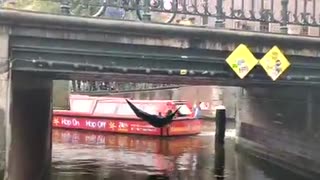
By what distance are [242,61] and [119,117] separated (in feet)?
61.7

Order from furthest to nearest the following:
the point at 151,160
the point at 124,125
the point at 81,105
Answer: the point at 81,105 < the point at 124,125 < the point at 151,160

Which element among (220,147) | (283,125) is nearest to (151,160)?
(283,125)

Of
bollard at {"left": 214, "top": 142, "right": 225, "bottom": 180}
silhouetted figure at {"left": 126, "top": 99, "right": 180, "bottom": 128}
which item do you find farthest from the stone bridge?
silhouetted figure at {"left": 126, "top": 99, "right": 180, "bottom": 128}

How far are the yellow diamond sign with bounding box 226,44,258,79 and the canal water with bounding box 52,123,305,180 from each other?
6.52 meters

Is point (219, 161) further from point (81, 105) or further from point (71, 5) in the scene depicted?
point (81, 105)

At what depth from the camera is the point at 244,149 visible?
2253 centimetres

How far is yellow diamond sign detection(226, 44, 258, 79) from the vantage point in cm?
1027

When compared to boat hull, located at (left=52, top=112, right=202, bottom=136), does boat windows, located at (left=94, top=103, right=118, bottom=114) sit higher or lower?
higher

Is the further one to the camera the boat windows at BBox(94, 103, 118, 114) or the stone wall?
the boat windows at BBox(94, 103, 118, 114)

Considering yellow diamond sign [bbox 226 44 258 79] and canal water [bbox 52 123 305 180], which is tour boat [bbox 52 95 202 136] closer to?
canal water [bbox 52 123 305 180]

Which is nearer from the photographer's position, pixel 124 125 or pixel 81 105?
pixel 124 125

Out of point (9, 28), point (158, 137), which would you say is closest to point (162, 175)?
point (9, 28)

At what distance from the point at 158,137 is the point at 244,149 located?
619cm

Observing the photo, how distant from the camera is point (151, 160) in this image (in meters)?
19.8
